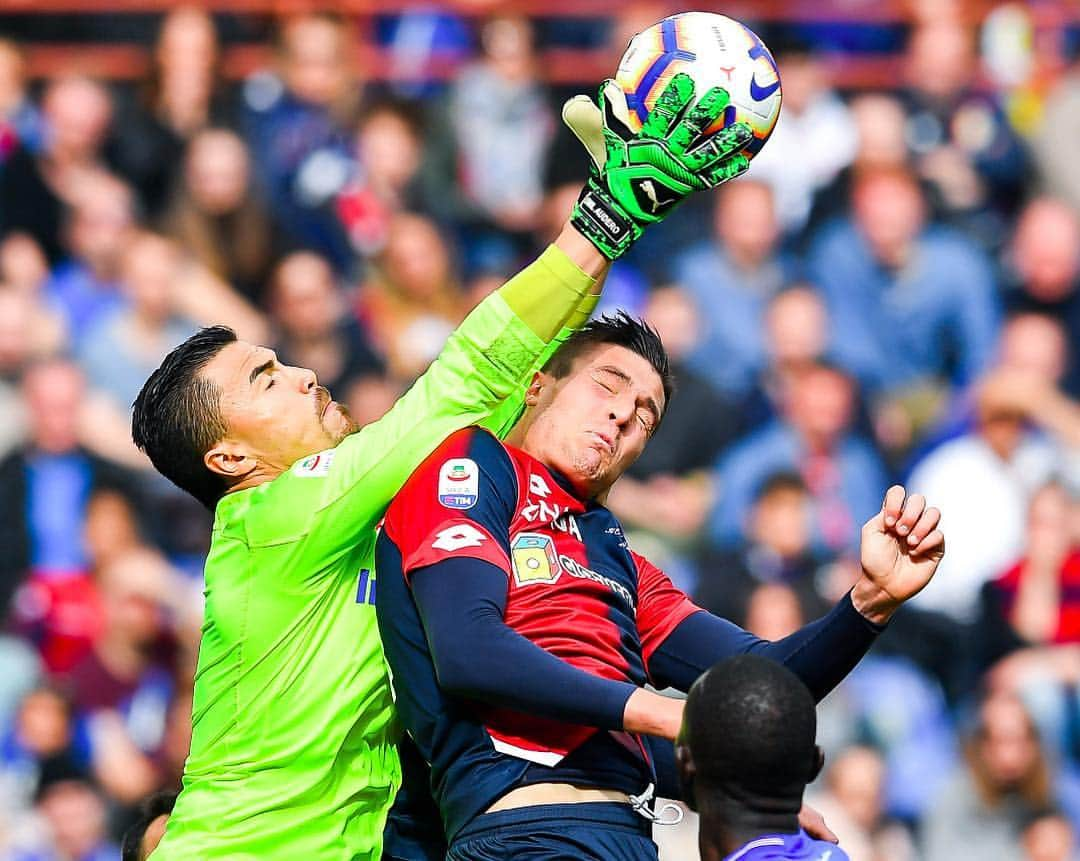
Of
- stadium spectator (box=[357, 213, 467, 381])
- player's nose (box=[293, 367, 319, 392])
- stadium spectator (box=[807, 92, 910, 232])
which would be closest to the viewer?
player's nose (box=[293, 367, 319, 392])

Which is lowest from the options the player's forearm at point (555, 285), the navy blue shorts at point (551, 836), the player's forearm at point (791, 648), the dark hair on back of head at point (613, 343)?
the navy blue shorts at point (551, 836)

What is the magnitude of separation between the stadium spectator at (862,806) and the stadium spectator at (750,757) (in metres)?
4.59

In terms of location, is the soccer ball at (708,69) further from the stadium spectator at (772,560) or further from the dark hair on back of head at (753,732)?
the stadium spectator at (772,560)

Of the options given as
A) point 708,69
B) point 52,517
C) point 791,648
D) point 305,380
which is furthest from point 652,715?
point 52,517

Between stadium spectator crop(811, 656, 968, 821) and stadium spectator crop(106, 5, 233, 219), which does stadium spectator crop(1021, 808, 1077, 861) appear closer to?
stadium spectator crop(811, 656, 968, 821)

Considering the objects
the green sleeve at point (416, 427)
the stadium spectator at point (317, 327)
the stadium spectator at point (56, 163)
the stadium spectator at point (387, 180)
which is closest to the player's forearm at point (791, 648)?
the green sleeve at point (416, 427)

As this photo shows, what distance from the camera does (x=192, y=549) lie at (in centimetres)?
830

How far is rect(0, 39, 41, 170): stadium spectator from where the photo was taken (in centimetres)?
912

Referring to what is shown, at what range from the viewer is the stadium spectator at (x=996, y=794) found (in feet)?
25.0

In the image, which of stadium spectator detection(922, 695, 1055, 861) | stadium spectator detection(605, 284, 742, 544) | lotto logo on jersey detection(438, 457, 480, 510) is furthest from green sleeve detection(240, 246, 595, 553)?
stadium spectator detection(922, 695, 1055, 861)

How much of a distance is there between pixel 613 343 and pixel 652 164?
475mm

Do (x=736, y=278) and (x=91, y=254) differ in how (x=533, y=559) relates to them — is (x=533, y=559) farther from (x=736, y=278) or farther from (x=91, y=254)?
(x=91, y=254)

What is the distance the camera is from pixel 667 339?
8.67 metres

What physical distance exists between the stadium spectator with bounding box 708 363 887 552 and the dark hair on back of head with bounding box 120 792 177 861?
3.98 m
